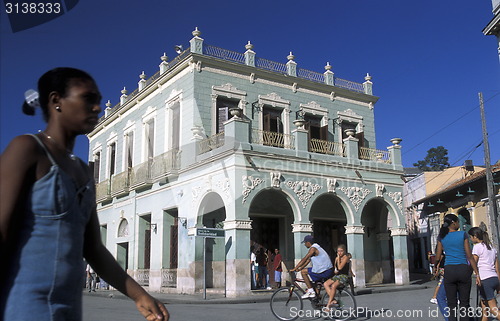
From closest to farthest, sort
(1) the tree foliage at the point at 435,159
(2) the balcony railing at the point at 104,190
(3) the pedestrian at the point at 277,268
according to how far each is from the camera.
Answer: (3) the pedestrian at the point at 277,268 < (2) the balcony railing at the point at 104,190 < (1) the tree foliage at the point at 435,159

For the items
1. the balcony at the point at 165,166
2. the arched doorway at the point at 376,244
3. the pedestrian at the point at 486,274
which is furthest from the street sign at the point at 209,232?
the pedestrian at the point at 486,274

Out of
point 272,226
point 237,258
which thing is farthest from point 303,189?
point 237,258

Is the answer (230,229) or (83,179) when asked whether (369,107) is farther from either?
(83,179)

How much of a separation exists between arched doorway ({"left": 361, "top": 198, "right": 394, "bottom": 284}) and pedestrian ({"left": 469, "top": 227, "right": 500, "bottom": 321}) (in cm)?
1450

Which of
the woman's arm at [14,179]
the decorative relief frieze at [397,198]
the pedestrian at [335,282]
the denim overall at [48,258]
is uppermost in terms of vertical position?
the decorative relief frieze at [397,198]

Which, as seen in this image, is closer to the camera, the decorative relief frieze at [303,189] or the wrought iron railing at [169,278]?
the decorative relief frieze at [303,189]

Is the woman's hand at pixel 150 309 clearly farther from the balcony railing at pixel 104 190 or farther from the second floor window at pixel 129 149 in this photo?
the balcony railing at pixel 104 190

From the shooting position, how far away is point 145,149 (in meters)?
23.5

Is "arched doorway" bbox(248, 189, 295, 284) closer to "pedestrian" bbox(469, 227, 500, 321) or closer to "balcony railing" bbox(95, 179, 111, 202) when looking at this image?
"balcony railing" bbox(95, 179, 111, 202)

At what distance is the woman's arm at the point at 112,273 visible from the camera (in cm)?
203

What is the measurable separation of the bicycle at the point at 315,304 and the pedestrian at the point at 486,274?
2417mm

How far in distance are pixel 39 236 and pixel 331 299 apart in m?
8.44

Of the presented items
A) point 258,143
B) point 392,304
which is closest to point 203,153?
point 258,143

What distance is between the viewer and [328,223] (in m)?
22.1
